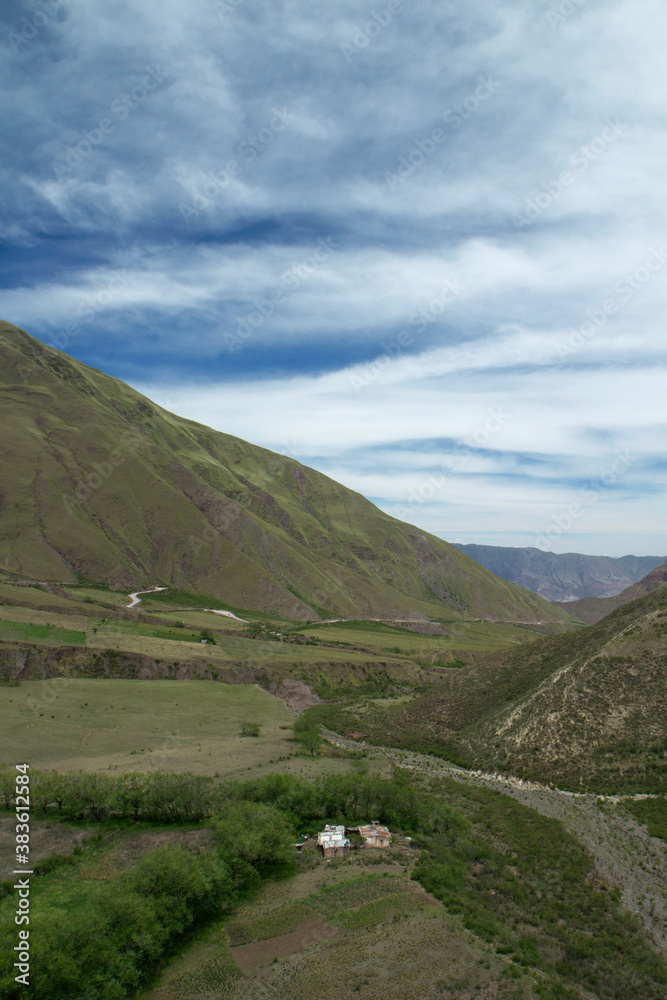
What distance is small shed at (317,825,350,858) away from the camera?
38.1 meters

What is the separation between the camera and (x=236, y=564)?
626 ft

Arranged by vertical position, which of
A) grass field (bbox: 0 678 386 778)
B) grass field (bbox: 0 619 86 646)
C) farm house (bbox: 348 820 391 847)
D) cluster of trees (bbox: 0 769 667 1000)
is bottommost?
grass field (bbox: 0 678 386 778)

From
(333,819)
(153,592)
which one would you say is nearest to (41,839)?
(333,819)

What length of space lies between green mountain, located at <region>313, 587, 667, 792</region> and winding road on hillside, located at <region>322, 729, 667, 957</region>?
253 centimetres

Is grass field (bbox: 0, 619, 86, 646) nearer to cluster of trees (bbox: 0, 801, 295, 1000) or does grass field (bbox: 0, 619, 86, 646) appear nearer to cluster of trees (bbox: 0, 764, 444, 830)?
cluster of trees (bbox: 0, 764, 444, 830)

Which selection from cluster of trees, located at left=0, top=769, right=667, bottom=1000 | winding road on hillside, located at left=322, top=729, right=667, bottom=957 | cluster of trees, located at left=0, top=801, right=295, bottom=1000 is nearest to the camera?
cluster of trees, located at left=0, top=801, right=295, bottom=1000

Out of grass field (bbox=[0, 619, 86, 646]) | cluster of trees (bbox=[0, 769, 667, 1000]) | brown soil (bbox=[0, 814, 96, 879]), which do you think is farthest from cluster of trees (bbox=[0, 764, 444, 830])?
grass field (bbox=[0, 619, 86, 646])

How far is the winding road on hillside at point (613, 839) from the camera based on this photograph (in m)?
32.1

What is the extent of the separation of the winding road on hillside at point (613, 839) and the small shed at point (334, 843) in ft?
54.3

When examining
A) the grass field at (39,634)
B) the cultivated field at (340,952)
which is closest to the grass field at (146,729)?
the grass field at (39,634)

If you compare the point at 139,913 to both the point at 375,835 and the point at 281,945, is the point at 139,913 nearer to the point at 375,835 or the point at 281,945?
the point at 281,945

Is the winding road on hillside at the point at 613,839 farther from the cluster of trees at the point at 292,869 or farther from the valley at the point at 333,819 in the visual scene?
the cluster of trees at the point at 292,869

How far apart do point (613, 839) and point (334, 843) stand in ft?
66.6

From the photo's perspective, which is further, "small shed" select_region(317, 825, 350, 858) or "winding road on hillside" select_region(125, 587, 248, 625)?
"winding road on hillside" select_region(125, 587, 248, 625)
